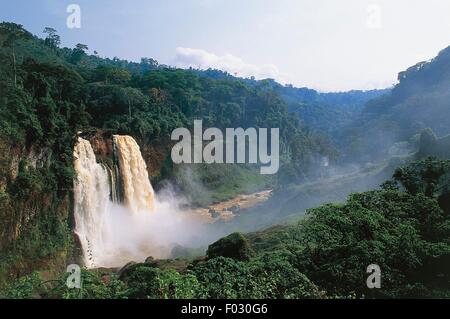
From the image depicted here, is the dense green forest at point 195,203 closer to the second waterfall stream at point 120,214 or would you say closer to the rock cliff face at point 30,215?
the rock cliff face at point 30,215

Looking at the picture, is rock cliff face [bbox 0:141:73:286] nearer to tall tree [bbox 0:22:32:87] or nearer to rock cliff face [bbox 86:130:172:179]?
rock cliff face [bbox 86:130:172:179]

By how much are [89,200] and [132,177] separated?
989 centimetres

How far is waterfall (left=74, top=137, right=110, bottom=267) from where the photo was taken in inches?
1155

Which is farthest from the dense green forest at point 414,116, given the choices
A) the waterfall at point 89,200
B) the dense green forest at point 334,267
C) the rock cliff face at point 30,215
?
the rock cliff face at point 30,215

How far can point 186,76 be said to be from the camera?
7719 cm

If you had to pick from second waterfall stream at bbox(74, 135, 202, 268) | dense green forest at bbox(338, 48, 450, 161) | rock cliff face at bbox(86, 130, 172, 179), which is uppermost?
dense green forest at bbox(338, 48, 450, 161)

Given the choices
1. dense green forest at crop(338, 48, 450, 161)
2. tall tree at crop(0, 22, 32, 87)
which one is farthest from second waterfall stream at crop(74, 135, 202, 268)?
dense green forest at crop(338, 48, 450, 161)

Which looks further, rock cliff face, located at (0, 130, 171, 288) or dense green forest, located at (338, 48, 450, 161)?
dense green forest, located at (338, 48, 450, 161)

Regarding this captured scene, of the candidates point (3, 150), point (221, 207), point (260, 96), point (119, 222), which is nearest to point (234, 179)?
point (221, 207)

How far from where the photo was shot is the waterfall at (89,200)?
96.2 ft

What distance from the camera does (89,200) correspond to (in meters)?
30.9

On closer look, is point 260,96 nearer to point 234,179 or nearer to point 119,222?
point 234,179

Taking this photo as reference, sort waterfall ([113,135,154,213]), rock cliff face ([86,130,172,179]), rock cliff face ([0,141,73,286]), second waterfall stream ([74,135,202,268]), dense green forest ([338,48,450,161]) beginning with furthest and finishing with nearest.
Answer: dense green forest ([338,48,450,161]), waterfall ([113,135,154,213]), rock cliff face ([86,130,172,179]), second waterfall stream ([74,135,202,268]), rock cliff face ([0,141,73,286])
